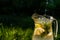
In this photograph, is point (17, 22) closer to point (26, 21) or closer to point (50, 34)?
point (26, 21)

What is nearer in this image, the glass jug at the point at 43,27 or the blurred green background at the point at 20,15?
the glass jug at the point at 43,27

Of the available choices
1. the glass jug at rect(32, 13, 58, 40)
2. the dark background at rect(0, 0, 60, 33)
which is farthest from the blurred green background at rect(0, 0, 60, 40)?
the glass jug at rect(32, 13, 58, 40)

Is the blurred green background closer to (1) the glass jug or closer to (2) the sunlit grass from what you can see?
(2) the sunlit grass

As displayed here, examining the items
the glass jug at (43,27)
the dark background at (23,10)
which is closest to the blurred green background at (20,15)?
the dark background at (23,10)

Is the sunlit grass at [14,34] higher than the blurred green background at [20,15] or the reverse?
the reverse

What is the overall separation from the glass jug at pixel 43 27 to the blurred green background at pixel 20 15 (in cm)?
11

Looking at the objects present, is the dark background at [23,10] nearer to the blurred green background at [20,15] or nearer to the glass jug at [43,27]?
the blurred green background at [20,15]

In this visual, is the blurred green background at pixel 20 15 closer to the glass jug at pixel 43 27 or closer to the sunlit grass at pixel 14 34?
the sunlit grass at pixel 14 34

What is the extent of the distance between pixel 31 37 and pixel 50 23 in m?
0.23

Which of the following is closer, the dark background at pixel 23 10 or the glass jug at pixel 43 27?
the glass jug at pixel 43 27

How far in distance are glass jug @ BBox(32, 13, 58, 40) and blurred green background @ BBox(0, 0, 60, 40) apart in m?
0.11

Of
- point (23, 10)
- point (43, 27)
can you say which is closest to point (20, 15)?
point (23, 10)

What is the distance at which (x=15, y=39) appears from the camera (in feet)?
8.63

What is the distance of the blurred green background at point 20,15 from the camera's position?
8.61 ft
